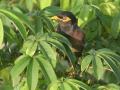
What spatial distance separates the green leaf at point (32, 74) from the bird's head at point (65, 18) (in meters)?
0.35

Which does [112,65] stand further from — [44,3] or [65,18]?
[44,3]

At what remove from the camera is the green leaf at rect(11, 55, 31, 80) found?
1.13 m

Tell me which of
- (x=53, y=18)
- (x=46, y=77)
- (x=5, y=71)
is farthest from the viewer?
(x=53, y=18)

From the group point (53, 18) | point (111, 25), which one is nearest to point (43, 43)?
point (53, 18)

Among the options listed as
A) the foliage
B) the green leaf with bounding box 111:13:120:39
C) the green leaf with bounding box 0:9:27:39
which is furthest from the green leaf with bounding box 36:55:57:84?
the green leaf with bounding box 111:13:120:39

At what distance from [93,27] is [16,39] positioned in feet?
1.55

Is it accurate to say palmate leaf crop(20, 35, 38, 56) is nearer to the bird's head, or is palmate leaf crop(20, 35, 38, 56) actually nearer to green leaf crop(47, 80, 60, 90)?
green leaf crop(47, 80, 60, 90)

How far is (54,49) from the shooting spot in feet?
4.39

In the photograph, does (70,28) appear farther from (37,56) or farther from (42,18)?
(37,56)

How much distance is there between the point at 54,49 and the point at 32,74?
0.71ft

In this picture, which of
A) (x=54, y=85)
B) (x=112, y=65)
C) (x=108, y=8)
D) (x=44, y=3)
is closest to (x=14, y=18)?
Answer: (x=54, y=85)

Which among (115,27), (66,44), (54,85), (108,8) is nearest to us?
(54,85)

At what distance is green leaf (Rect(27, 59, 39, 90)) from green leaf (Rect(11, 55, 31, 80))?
0.02m

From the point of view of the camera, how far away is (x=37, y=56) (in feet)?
3.89
